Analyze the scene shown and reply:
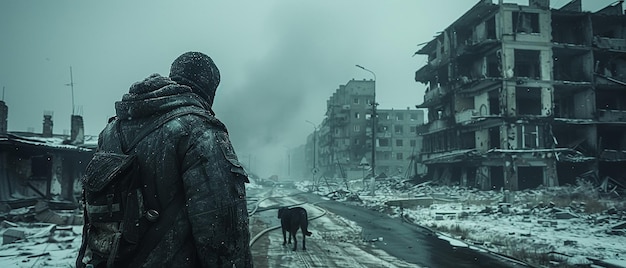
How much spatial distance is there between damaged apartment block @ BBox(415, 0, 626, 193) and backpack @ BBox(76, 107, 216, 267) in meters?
33.3

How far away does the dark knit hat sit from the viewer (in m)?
2.58

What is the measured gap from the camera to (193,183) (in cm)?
209

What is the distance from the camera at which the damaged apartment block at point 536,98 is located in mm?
32500

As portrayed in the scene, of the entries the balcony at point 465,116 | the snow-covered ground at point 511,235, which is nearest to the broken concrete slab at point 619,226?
the snow-covered ground at point 511,235

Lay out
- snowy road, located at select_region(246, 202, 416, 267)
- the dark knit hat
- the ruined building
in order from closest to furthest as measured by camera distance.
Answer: the dark knit hat < snowy road, located at select_region(246, 202, 416, 267) < the ruined building

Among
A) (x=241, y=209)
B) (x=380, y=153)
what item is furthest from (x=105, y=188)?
(x=380, y=153)

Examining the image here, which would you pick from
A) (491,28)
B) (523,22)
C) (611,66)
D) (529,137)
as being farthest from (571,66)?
(529,137)

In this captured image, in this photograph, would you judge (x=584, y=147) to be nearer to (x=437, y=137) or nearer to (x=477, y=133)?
(x=477, y=133)

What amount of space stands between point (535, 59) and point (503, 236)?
3065cm

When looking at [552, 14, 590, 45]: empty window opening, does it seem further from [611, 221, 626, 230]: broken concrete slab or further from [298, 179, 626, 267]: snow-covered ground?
[611, 221, 626, 230]: broken concrete slab

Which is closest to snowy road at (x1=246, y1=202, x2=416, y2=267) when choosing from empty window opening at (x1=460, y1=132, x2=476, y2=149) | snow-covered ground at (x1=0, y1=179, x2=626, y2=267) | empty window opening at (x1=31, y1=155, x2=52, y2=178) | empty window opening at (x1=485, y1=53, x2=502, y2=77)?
snow-covered ground at (x1=0, y1=179, x2=626, y2=267)

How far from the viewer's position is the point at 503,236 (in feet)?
36.7

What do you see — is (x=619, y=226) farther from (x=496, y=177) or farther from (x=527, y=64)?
(x=527, y=64)

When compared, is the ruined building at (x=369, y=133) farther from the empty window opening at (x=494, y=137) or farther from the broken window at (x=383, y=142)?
the empty window opening at (x=494, y=137)
